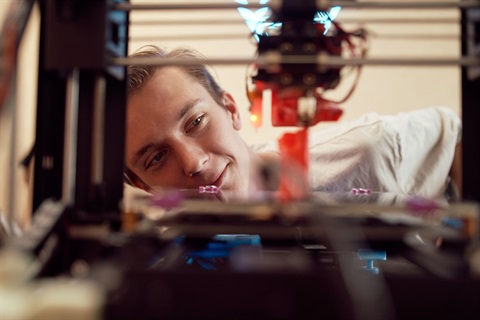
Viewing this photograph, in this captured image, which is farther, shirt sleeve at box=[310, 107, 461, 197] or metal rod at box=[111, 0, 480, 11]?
shirt sleeve at box=[310, 107, 461, 197]

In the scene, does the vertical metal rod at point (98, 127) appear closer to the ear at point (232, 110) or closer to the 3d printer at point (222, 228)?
the 3d printer at point (222, 228)

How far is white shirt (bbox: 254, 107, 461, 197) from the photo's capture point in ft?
5.61

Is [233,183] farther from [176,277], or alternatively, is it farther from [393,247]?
[176,277]

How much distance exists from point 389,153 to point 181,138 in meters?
0.79

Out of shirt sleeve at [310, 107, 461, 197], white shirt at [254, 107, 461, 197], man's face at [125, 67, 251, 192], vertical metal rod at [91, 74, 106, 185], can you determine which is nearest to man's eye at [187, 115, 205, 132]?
man's face at [125, 67, 251, 192]

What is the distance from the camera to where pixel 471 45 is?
867mm

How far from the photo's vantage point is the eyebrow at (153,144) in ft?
4.99

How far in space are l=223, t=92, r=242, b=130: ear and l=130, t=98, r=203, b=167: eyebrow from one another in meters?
0.11

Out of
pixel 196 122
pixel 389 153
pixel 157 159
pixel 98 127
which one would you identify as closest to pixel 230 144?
pixel 196 122

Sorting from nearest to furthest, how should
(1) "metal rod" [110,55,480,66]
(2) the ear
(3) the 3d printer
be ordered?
(3) the 3d printer, (1) "metal rod" [110,55,480,66], (2) the ear

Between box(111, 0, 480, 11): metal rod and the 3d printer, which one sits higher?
box(111, 0, 480, 11): metal rod

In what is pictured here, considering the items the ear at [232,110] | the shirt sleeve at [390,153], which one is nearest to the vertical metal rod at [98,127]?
the ear at [232,110]

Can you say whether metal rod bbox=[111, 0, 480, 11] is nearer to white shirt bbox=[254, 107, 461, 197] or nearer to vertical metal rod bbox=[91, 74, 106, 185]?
vertical metal rod bbox=[91, 74, 106, 185]

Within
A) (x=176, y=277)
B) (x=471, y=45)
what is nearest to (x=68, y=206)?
(x=176, y=277)
